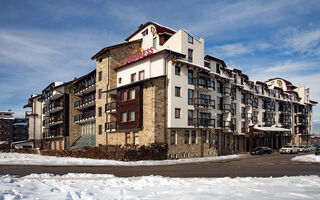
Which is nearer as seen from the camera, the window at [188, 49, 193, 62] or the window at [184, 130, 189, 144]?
the window at [184, 130, 189, 144]

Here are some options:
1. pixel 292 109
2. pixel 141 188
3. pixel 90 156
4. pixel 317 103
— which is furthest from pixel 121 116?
pixel 317 103

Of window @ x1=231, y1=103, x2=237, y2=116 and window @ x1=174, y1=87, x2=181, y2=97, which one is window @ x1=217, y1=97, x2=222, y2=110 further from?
window @ x1=174, y1=87, x2=181, y2=97

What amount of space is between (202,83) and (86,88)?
2287cm

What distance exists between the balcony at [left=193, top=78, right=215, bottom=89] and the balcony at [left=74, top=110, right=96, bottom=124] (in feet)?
65.1

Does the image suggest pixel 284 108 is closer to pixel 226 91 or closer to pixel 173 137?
pixel 226 91

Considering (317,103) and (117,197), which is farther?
(317,103)

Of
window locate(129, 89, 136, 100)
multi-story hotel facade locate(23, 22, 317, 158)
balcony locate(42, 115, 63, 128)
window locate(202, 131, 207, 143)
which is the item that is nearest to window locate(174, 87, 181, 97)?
multi-story hotel facade locate(23, 22, 317, 158)

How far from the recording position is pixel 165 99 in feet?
118

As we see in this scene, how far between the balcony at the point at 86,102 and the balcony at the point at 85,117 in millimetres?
1613

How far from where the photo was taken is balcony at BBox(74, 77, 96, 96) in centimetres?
4958

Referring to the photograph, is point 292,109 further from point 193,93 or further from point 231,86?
point 193,93

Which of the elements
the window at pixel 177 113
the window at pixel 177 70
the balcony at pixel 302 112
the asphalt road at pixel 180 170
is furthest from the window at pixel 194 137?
the balcony at pixel 302 112

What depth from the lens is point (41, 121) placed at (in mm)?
71375

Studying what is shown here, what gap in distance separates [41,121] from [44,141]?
6306 millimetres
